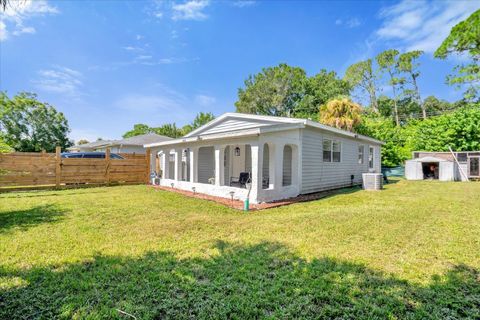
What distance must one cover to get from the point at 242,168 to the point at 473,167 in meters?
16.0

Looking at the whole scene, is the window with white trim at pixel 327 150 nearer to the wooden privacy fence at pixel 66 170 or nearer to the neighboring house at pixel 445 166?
the wooden privacy fence at pixel 66 170

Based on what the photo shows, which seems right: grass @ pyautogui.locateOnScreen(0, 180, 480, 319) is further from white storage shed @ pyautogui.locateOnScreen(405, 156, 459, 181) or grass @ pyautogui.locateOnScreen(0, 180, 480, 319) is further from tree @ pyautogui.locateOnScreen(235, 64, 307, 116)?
tree @ pyautogui.locateOnScreen(235, 64, 307, 116)

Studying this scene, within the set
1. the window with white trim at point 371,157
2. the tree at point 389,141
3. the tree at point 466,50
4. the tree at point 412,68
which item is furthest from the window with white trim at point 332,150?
the tree at point 412,68

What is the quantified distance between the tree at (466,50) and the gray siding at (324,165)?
16.1 meters

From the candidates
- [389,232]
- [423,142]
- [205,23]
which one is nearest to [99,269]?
[389,232]

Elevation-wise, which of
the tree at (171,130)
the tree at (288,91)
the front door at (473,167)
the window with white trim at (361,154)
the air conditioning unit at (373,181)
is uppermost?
the tree at (288,91)

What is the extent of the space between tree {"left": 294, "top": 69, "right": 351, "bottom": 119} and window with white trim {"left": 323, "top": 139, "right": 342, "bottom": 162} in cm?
1889

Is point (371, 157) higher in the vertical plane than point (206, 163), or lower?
higher

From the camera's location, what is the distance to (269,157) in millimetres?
8977

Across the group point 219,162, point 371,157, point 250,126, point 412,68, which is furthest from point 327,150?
point 412,68

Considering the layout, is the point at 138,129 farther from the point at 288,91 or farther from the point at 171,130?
the point at 288,91

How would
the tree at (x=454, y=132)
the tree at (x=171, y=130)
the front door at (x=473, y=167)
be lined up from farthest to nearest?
the tree at (x=171, y=130) < the tree at (x=454, y=132) < the front door at (x=473, y=167)

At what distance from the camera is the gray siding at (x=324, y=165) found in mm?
10055

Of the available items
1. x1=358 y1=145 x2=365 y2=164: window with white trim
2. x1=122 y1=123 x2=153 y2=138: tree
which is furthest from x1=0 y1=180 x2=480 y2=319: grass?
x1=122 y1=123 x2=153 y2=138: tree
